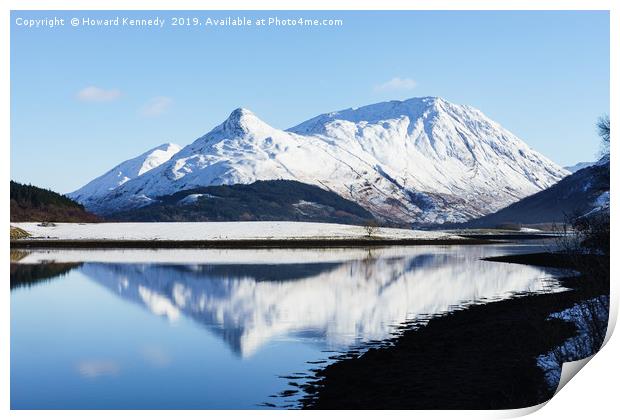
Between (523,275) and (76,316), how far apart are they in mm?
23205

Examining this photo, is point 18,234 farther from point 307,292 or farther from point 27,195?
point 307,292

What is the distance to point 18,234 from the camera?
56781mm

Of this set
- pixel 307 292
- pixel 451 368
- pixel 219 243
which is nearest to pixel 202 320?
pixel 307 292

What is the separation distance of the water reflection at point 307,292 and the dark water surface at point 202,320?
6cm

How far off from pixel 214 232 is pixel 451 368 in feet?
224

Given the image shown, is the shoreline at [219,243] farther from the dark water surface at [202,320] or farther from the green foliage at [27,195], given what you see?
the dark water surface at [202,320]

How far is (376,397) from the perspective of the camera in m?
13.8

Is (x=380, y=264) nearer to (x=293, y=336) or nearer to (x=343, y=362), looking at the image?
(x=293, y=336)

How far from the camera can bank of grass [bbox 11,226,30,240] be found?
184ft

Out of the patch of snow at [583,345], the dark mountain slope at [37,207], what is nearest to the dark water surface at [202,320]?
the dark mountain slope at [37,207]

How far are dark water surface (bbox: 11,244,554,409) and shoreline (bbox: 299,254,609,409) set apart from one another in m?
0.86

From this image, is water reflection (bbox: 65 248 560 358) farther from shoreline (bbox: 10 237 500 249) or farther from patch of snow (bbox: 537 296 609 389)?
shoreline (bbox: 10 237 500 249)
